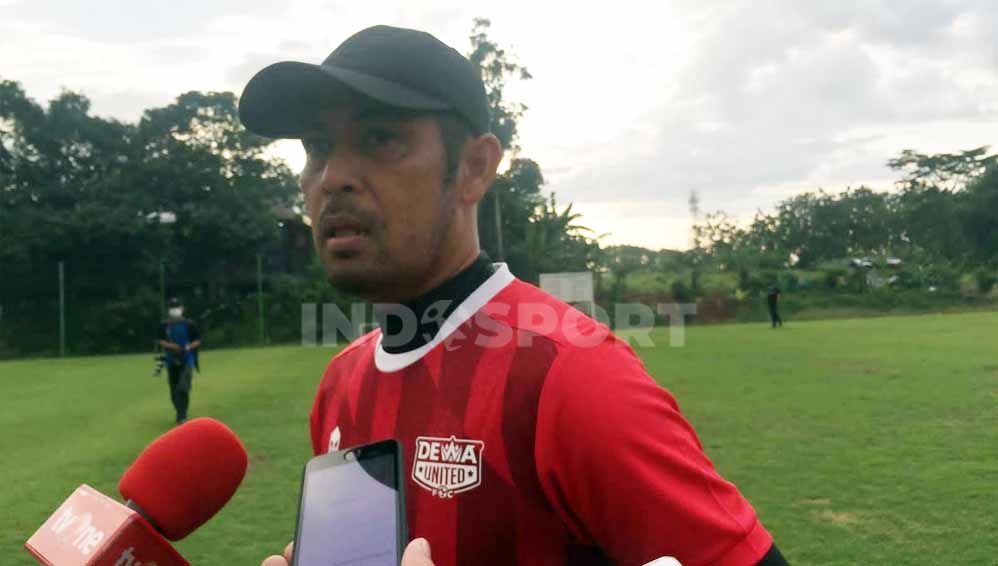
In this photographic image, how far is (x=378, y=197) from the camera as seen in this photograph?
1593mm

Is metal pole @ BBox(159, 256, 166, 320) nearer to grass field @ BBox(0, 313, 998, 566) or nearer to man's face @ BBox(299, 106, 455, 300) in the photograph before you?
grass field @ BBox(0, 313, 998, 566)

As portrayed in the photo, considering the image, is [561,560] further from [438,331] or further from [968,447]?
[968,447]

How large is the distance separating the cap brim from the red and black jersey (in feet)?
1.26

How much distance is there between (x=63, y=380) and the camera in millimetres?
19828

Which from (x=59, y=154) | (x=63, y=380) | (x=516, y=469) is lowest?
(x=63, y=380)

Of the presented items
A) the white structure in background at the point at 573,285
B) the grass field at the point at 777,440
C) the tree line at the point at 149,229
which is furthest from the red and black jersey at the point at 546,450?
the tree line at the point at 149,229

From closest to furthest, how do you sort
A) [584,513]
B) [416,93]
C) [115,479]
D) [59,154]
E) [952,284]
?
[584,513], [416,93], [115,479], [59,154], [952,284]

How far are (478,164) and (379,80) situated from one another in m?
0.26

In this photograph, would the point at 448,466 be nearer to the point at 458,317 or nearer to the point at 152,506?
the point at 458,317

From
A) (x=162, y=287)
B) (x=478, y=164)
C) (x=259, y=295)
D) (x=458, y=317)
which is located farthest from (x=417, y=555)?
(x=162, y=287)

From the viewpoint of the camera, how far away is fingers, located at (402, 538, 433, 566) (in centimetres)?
112

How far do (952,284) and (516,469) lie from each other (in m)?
45.9

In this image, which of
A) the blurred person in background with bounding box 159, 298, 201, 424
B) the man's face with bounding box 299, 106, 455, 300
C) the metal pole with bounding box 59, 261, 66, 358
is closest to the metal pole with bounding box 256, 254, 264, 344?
the metal pole with bounding box 59, 261, 66, 358

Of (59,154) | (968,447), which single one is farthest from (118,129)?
(968,447)
